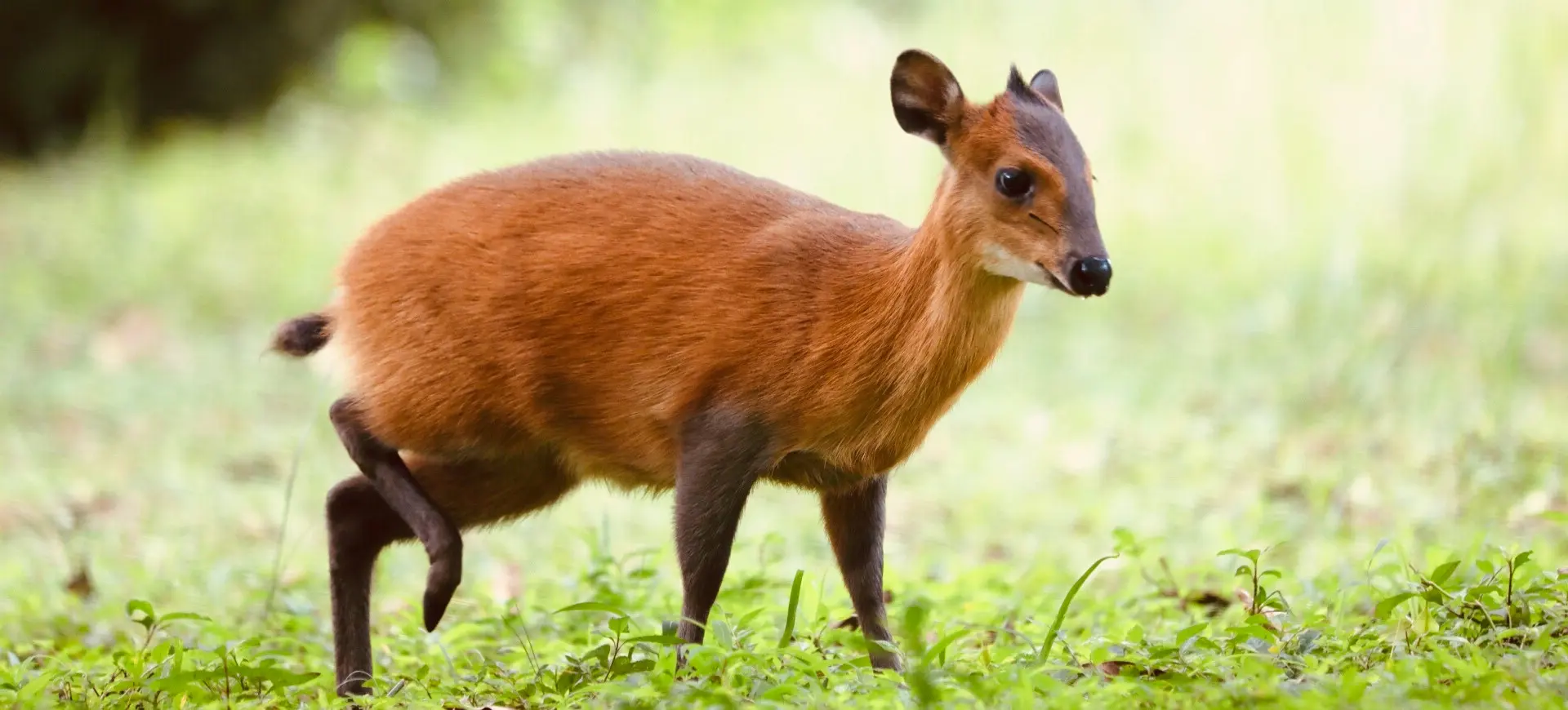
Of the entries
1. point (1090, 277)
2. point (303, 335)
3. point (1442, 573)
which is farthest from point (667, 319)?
point (1442, 573)

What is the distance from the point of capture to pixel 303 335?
4.75m

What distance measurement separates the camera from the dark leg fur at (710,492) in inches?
155

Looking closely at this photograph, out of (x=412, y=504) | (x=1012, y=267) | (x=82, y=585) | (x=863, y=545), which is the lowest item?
(x=82, y=585)

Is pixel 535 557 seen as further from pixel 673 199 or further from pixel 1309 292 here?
pixel 1309 292

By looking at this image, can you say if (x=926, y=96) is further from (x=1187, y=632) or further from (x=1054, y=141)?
(x=1187, y=632)

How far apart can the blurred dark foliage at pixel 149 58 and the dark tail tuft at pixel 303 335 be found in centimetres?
772

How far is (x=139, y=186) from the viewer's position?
1201 cm

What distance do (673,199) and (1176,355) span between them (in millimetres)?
4822

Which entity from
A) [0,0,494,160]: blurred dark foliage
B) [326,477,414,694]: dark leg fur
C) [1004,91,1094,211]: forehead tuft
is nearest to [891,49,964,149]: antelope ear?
[1004,91,1094,211]: forehead tuft

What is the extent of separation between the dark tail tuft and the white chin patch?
1.89 meters

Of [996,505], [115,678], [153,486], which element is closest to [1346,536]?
[996,505]

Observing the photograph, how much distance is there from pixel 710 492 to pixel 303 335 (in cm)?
145

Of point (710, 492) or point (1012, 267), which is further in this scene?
point (710, 492)

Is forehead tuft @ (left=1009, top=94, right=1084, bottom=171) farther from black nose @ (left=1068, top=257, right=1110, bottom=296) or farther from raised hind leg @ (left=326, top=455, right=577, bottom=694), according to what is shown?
raised hind leg @ (left=326, top=455, right=577, bottom=694)
